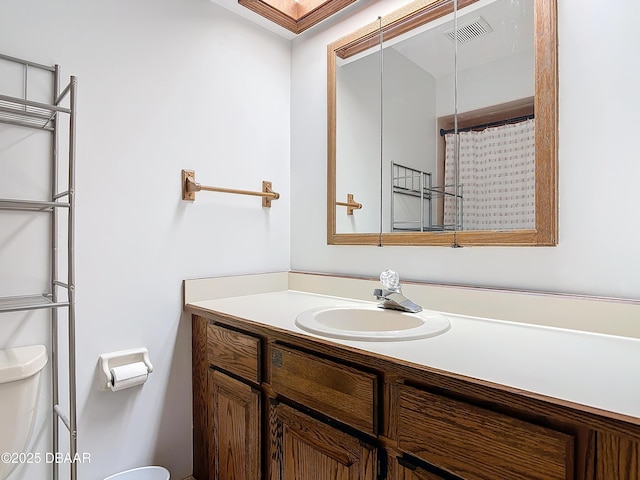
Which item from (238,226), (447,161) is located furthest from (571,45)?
(238,226)

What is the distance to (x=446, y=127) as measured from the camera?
137cm

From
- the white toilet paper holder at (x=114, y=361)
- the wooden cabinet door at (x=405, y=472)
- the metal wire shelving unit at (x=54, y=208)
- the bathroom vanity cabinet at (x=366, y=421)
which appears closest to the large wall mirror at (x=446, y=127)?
the bathroom vanity cabinet at (x=366, y=421)

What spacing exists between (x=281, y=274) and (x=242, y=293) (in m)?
0.25

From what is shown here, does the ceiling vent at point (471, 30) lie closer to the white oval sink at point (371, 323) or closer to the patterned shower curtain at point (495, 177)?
Result: the patterned shower curtain at point (495, 177)

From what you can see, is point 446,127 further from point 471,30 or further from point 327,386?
point 327,386

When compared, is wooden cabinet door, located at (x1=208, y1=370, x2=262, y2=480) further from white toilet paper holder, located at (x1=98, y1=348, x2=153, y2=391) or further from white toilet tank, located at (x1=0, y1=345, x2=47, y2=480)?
white toilet tank, located at (x1=0, y1=345, x2=47, y2=480)

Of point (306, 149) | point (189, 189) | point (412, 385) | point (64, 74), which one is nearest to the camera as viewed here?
point (412, 385)

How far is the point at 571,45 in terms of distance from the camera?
1.11m

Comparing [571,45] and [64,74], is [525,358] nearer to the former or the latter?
[571,45]

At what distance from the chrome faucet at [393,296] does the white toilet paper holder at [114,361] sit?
906 millimetres

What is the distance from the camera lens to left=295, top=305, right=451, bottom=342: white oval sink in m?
1.00

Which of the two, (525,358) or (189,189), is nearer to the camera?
(525,358)

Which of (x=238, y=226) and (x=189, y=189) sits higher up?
(x=189, y=189)

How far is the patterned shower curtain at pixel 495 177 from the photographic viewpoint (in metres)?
1.19
